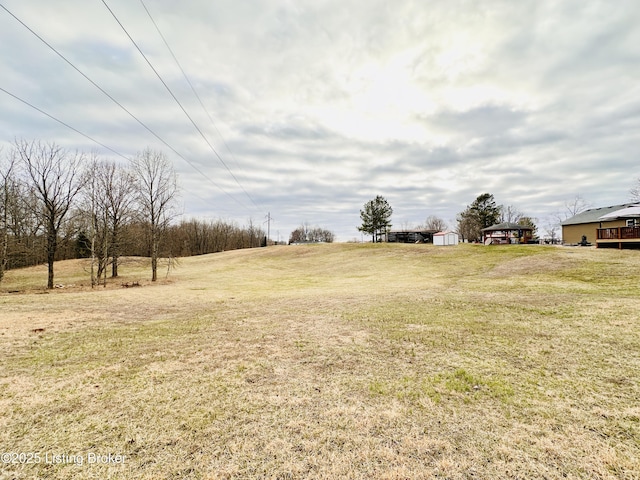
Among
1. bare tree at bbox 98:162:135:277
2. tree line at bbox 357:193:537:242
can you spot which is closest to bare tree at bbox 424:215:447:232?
tree line at bbox 357:193:537:242

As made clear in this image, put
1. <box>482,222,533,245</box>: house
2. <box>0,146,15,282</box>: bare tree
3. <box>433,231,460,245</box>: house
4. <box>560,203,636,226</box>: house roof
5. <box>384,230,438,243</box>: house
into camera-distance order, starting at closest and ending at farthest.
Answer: <box>0,146,15,282</box>: bare tree
<box>560,203,636,226</box>: house roof
<box>433,231,460,245</box>: house
<box>482,222,533,245</box>: house
<box>384,230,438,243</box>: house

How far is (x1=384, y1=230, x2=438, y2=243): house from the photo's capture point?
51906mm

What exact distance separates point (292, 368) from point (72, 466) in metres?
2.95

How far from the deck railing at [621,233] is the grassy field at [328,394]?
904 inches

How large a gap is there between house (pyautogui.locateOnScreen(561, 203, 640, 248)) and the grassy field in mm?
A: 23453

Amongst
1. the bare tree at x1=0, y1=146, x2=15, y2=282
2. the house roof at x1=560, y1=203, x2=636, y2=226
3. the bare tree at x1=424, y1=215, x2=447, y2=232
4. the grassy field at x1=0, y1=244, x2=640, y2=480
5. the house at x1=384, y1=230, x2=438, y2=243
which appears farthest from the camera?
the bare tree at x1=424, y1=215, x2=447, y2=232

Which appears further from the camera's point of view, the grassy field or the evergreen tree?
the evergreen tree

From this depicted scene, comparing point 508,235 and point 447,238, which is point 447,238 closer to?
point 447,238

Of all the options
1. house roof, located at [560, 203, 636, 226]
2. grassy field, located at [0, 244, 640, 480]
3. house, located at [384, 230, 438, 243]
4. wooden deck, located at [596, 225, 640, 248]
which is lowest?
grassy field, located at [0, 244, 640, 480]

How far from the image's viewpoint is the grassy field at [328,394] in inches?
106

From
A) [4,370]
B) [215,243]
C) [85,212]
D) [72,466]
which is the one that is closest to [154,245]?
[85,212]

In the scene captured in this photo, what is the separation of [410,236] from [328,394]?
51.6m

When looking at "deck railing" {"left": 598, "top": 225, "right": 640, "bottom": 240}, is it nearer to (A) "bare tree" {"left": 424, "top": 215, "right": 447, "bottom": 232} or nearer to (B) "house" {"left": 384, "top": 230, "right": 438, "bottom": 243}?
(B) "house" {"left": 384, "top": 230, "right": 438, "bottom": 243}

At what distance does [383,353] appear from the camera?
18.4ft
